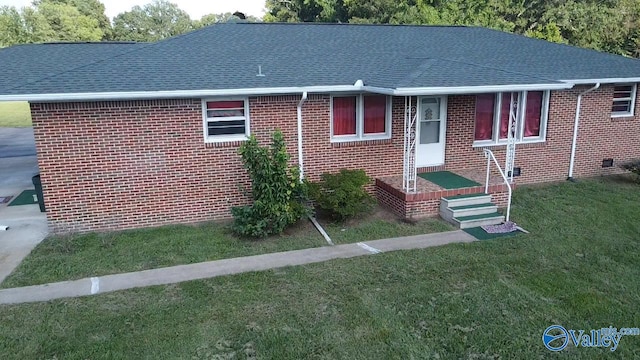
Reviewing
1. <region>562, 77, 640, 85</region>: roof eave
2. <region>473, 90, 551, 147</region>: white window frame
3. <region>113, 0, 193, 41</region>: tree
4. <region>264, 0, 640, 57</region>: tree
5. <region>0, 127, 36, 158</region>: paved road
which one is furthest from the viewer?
<region>113, 0, 193, 41</region>: tree

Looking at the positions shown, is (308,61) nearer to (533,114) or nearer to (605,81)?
(533,114)

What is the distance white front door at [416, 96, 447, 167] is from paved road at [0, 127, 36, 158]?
13888mm

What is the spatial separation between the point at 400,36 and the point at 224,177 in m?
7.17

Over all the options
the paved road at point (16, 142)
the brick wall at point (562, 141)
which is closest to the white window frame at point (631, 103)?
the brick wall at point (562, 141)

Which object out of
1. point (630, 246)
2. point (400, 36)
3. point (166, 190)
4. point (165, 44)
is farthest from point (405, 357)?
point (400, 36)

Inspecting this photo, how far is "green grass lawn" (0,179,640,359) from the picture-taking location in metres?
Answer: 4.75

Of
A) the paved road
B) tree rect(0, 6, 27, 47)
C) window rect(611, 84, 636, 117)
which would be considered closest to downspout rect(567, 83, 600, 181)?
window rect(611, 84, 636, 117)

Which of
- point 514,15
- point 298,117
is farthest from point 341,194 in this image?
point 514,15

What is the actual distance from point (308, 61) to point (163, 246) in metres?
5.09

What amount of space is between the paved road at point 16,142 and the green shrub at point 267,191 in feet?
40.8

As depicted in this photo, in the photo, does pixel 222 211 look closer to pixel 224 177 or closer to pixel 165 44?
pixel 224 177

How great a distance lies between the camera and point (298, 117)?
9148mm

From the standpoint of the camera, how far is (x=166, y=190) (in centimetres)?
865

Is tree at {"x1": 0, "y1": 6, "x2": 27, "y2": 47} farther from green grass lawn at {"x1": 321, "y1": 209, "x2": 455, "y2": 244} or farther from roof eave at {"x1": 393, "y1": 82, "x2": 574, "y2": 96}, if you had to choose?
roof eave at {"x1": 393, "y1": 82, "x2": 574, "y2": 96}
